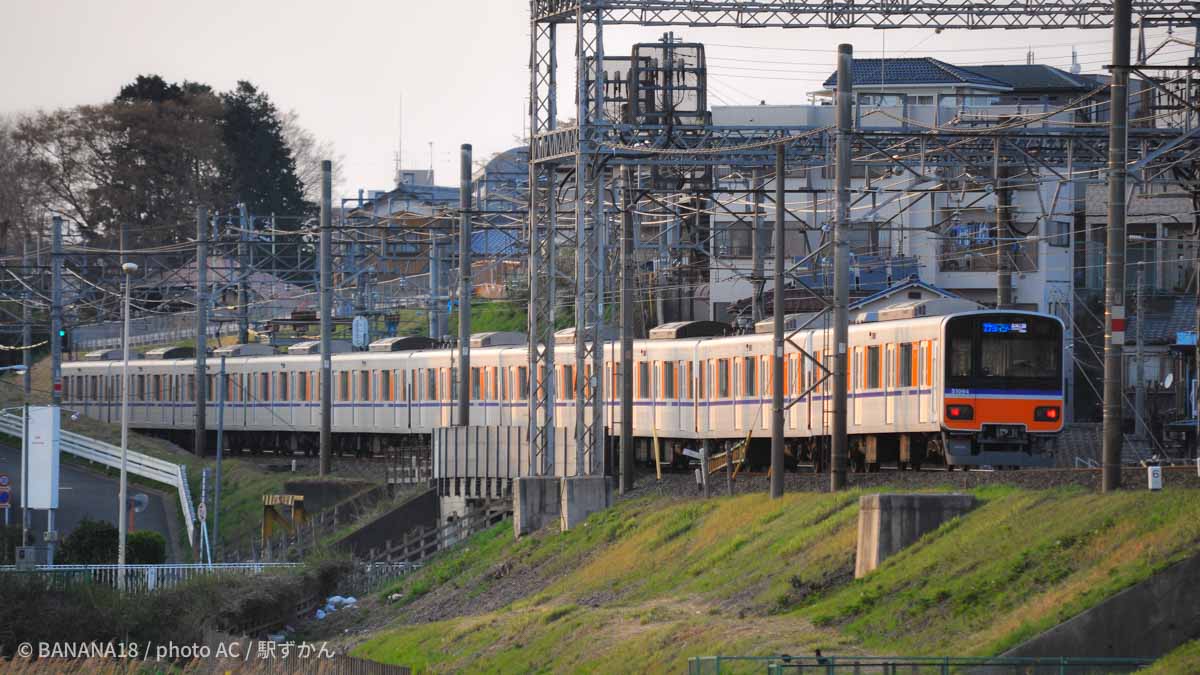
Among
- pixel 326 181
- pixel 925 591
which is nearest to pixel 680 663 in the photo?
pixel 925 591

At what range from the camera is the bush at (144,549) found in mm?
36188

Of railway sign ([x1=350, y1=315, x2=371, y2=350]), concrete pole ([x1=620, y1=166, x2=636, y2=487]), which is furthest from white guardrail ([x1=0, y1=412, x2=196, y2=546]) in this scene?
concrete pole ([x1=620, y1=166, x2=636, y2=487])

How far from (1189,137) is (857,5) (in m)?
5.79

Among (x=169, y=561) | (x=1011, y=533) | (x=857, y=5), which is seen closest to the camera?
(x=1011, y=533)

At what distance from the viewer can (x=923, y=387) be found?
30.0m

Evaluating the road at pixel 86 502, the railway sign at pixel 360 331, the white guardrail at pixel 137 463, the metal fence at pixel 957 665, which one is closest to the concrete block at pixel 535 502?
the road at pixel 86 502

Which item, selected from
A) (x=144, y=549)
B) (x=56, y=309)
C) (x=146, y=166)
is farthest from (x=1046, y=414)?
(x=146, y=166)

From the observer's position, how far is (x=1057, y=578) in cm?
1816

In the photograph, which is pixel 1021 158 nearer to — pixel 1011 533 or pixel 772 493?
pixel 772 493

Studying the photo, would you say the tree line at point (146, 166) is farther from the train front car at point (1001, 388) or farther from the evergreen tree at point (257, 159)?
the train front car at point (1001, 388)

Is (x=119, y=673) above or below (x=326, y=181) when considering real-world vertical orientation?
below

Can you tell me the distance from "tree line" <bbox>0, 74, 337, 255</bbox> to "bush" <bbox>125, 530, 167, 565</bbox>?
45.4m

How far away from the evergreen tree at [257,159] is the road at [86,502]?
3882 cm

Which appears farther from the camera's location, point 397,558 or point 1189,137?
point 397,558
